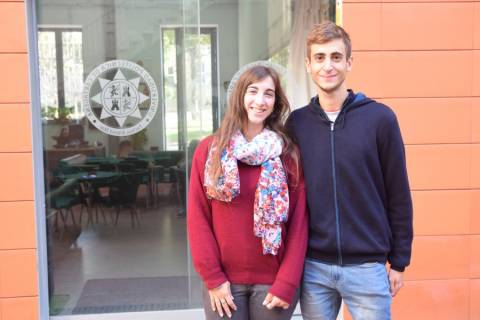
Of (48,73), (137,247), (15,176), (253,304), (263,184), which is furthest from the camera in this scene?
(137,247)

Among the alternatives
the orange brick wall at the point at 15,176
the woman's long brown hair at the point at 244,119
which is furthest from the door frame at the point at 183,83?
the woman's long brown hair at the point at 244,119

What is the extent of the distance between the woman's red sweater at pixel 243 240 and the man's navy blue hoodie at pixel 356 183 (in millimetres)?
78

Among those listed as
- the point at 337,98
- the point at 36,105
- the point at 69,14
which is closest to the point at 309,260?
the point at 337,98

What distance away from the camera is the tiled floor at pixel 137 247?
4.39m

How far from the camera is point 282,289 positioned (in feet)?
7.04

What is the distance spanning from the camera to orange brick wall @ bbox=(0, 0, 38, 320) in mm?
3689

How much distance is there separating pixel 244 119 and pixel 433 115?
2210 millimetres

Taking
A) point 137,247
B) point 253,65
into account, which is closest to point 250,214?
point 253,65

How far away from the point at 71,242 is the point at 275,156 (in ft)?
9.00

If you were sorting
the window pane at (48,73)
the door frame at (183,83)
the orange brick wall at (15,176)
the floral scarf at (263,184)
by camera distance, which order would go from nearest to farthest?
1. the floral scarf at (263,184)
2. the orange brick wall at (15,176)
3. the window pane at (48,73)
4. the door frame at (183,83)

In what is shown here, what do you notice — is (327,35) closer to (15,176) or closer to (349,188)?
(349,188)

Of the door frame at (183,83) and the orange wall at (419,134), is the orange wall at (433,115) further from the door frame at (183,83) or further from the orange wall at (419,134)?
the door frame at (183,83)

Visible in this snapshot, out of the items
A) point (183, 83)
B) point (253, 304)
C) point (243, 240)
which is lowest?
point (253, 304)

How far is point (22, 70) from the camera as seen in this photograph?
12.1 ft
